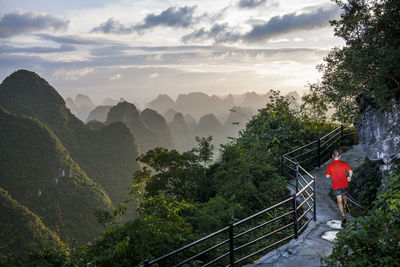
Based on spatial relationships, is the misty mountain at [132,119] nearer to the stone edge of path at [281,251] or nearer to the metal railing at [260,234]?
the metal railing at [260,234]

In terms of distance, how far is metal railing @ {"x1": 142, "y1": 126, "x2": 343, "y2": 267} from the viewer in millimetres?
4164

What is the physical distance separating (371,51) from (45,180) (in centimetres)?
7424

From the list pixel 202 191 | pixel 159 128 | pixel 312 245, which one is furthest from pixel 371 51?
pixel 159 128

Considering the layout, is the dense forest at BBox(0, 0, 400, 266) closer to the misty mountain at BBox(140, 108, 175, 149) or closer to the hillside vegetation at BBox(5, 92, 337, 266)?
the hillside vegetation at BBox(5, 92, 337, 266)

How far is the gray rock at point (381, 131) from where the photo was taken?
666cm

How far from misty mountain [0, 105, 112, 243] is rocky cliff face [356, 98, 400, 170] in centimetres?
5938

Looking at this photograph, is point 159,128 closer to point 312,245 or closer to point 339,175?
point 339,175

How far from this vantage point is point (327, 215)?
6.91m

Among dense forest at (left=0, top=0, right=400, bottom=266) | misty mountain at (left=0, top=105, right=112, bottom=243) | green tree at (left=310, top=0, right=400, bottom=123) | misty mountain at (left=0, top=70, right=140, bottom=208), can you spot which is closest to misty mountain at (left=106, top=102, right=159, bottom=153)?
misty mountain at (left=0, top=70, right=140, bottom=208)

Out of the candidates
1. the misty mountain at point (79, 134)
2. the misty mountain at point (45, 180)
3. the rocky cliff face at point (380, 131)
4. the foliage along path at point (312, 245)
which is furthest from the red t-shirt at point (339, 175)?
the misty mountain at point (79, 134)

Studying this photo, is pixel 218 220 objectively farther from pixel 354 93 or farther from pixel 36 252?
pixel 354 93

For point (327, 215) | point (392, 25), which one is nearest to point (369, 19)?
point (392, 25)

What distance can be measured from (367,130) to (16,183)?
73.6 metres

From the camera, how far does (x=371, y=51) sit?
6.70 metres
